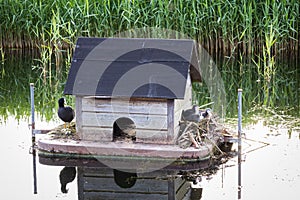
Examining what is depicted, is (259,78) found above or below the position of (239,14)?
below

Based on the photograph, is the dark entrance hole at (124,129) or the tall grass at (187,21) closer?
the dark entrance hole at (124,129)

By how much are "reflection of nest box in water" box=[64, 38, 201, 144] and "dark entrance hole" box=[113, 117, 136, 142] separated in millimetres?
111

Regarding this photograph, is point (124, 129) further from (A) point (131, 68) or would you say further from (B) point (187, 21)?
(B) point (187, 21)

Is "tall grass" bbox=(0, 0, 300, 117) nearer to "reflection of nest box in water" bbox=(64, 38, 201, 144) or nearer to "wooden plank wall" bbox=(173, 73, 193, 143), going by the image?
"wooden plank wall" bbox=(173, 73, 193, 143)

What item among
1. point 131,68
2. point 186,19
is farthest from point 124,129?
point 186,19

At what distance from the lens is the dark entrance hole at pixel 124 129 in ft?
28.7

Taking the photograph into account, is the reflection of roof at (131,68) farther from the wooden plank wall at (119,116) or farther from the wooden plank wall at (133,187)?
the wooden plank wall at (133,187)

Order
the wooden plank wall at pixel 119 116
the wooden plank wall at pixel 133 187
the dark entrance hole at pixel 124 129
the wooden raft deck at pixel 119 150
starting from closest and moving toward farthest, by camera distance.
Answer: the wooden plank wall at pixel 133 187, the wooden raft deck at pixel 119 150, the wooden plank wall at pixel 119 116, the dark entrance hole at pixel 124 129

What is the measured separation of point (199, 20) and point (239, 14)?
660 mm

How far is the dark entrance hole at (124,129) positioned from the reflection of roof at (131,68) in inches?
21.6

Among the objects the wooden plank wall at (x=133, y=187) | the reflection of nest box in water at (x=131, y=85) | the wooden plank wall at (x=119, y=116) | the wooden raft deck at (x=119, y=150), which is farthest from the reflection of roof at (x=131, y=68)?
the wooden plank wall at (x=133, y=187)

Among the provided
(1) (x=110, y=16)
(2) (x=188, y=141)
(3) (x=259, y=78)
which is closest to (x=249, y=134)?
(2) (x=188, y=141)

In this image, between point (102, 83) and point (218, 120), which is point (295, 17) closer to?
point (218, 120)

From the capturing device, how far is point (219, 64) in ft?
43.2
